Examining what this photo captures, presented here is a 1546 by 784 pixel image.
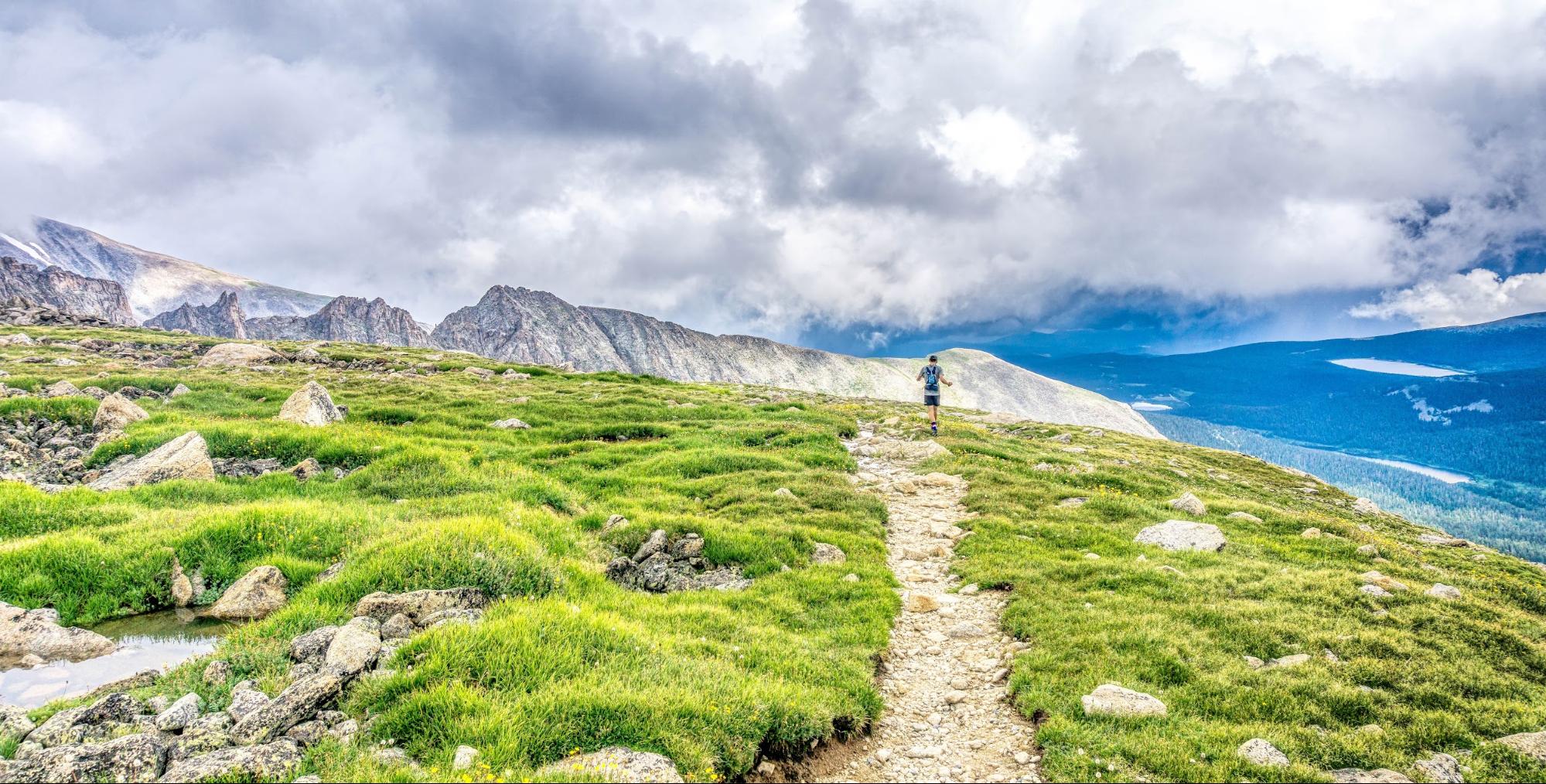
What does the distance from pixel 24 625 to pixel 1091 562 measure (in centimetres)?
1853

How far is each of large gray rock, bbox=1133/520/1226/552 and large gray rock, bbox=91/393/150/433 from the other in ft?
101

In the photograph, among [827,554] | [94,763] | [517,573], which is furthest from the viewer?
[827,554]

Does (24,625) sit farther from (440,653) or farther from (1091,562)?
(1091,562)

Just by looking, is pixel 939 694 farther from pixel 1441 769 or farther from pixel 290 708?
pixel 290 708

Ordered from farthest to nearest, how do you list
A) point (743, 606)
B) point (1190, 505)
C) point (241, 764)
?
1. point (1190, 505)
2. point (743, 606)
3. point (241, 764)

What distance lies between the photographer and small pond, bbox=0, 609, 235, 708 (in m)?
7.32

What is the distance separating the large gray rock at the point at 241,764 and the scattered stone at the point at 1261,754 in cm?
1039

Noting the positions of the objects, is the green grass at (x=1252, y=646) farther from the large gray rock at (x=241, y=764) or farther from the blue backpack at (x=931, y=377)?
the blue backpack at (x=931, y=377)

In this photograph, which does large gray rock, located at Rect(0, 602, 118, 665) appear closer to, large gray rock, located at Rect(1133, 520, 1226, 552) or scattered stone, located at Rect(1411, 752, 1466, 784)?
scattered stone, located at Rect(1411, 752, 1466, 784)

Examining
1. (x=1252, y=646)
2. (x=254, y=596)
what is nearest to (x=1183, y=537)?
(x=1252, y=646)

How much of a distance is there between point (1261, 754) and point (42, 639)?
1586 cm

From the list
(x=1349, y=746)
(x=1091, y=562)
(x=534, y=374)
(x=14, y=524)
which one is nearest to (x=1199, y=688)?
(x=1349, y=746)

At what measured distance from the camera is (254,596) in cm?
962

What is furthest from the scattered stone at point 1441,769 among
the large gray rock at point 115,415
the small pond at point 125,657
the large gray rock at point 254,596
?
the large gray rock at point 115,415
